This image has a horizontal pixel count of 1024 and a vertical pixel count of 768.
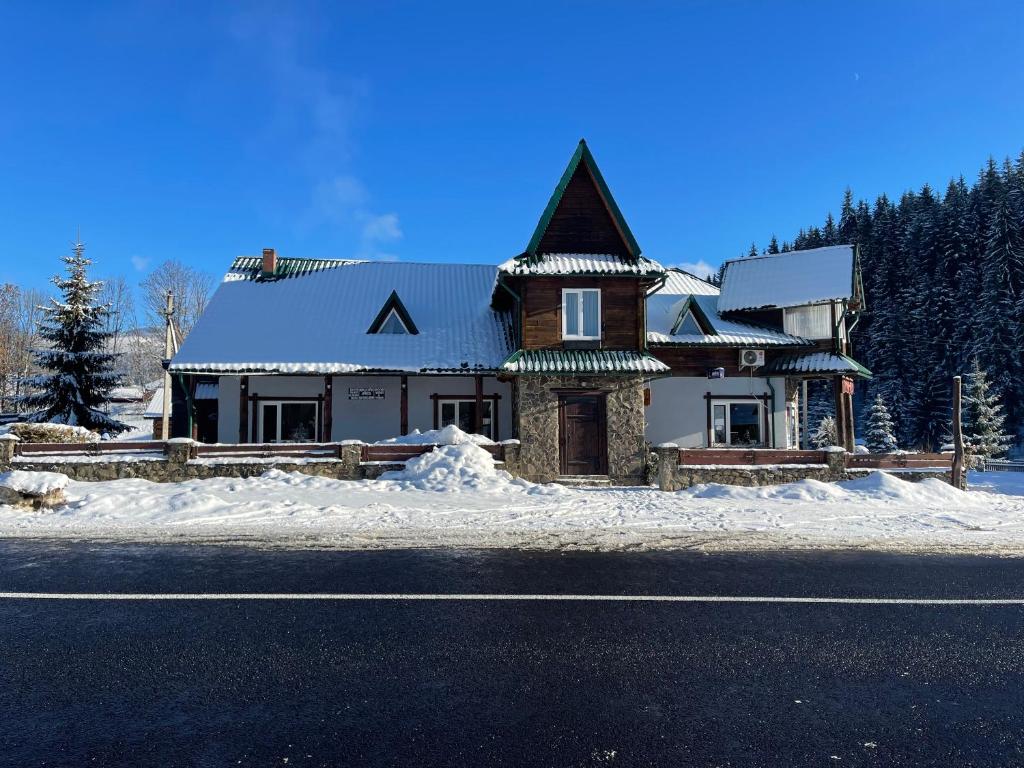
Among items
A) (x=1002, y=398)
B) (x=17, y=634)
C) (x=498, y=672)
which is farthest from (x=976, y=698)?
(x=1002, y=398)

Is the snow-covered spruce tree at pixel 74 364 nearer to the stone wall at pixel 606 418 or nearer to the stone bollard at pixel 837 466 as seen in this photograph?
the stone wall at pixel 606 418

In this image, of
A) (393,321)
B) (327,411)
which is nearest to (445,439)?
(327,411)

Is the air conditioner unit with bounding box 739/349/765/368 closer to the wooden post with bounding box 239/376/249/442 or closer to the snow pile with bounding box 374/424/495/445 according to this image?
the snow pile with bounding box 374/424/495/445

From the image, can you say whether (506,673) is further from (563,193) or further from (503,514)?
(563,193)

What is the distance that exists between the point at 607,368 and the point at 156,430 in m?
24.3

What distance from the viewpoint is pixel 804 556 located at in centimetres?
888

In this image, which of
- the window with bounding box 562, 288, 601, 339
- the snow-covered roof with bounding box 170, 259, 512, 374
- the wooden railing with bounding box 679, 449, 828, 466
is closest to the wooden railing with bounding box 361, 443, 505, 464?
the snow-covered roof with bounding box 170, 259, 512, 374

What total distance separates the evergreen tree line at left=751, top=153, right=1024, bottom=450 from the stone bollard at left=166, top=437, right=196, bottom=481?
52078 millimetres

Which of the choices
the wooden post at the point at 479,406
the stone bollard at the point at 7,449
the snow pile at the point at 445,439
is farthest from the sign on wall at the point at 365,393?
the stone bollard at the point at 7,449

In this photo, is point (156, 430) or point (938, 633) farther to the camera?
point (156, 430)

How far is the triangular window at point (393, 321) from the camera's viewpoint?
895 inches

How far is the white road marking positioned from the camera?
6.45 meters

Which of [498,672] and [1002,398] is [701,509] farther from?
[1002,398]

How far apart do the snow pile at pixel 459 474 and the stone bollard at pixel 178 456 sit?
16.7ft
